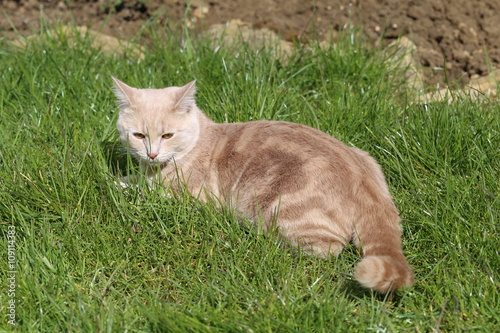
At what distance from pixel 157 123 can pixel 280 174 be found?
2.87 feet

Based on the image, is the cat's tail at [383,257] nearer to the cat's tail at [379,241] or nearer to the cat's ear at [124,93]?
the cat's tail at [379,241]

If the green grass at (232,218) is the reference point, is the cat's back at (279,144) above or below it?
above

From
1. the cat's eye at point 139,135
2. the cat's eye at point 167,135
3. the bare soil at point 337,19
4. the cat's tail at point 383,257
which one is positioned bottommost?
the cat's tail at point 383,257

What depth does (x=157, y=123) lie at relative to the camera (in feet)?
11.4

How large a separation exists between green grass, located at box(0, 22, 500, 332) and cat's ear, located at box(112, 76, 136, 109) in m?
0.33

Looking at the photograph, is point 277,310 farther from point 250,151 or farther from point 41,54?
point 41,54

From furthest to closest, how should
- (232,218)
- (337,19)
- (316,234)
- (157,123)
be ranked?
1. (337,19)
2. (157,123)
3. (232,218)
4. (316,234)

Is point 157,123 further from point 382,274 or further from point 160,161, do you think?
point 382,274

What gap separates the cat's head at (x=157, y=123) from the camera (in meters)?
3.48

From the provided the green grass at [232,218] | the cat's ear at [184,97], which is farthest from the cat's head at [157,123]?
the green grass at [232,218]

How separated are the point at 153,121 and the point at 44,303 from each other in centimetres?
133

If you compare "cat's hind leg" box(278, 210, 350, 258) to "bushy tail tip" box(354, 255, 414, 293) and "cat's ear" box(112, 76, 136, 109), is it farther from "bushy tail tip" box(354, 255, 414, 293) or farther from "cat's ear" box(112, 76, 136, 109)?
"cat's ear" box(112, 76, 136, 109)

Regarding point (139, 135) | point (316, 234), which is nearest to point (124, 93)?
point (139, 135)

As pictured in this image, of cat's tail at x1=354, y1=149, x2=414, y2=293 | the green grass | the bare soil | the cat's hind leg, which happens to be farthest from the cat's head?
the bare soil
